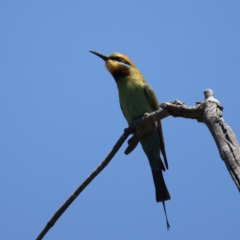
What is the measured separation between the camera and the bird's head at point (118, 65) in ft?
14.5

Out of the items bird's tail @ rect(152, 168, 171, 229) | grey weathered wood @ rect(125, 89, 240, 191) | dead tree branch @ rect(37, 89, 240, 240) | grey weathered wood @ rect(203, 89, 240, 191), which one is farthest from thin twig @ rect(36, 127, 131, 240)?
bird's tail @ rect(152, 168, 171, 229)

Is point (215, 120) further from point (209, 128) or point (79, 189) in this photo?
point (79, 189)

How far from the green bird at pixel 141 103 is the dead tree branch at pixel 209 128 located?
91 centimetres

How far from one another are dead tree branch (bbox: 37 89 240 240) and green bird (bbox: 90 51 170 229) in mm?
909

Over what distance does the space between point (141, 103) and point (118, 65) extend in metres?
0.55

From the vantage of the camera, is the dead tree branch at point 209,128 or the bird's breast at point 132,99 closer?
the dead tree branch at point 209,128

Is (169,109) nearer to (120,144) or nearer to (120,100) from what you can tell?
(120,144)

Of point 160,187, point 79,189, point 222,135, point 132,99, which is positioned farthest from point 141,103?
point 222,135

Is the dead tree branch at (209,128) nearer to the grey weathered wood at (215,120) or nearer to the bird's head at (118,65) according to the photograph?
the grey weathered wood at (215,120)

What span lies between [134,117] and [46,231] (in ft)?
6.14

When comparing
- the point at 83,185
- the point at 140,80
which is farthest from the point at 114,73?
the point at 83,185

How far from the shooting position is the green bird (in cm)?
397

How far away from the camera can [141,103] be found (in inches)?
162

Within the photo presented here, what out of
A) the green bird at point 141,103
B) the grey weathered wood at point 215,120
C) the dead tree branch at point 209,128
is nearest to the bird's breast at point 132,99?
the green bird at point 141,103
